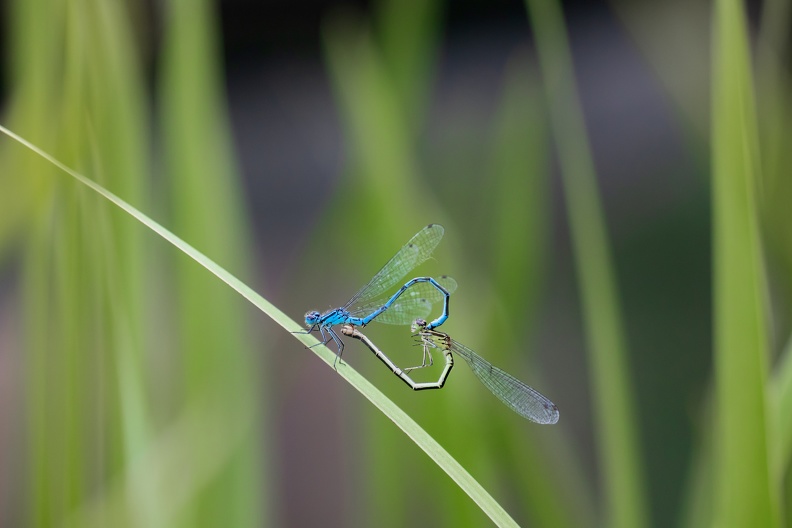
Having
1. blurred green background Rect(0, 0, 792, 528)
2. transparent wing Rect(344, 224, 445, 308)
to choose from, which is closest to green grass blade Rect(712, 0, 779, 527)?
blurred green background Rect(0, 0, 792, 528)

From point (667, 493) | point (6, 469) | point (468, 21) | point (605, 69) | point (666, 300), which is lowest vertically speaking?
point (667, 493)

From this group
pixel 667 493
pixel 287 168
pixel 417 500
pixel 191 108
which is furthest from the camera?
pixel 287 168

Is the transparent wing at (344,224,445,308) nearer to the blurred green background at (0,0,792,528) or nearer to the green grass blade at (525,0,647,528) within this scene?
the blurred green background at (0,0,792,528)

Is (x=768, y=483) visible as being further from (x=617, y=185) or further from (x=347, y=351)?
(x=617, y=185)

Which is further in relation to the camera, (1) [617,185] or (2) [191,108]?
(1) [617,185]

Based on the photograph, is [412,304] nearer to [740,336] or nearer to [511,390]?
[511,390]

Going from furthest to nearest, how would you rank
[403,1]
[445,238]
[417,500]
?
[417,500], [403,1], [445,238]

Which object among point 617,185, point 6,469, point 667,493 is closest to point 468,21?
point 617,185

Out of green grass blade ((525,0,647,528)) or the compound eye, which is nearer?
green grass blade ((525,0,647,528))
